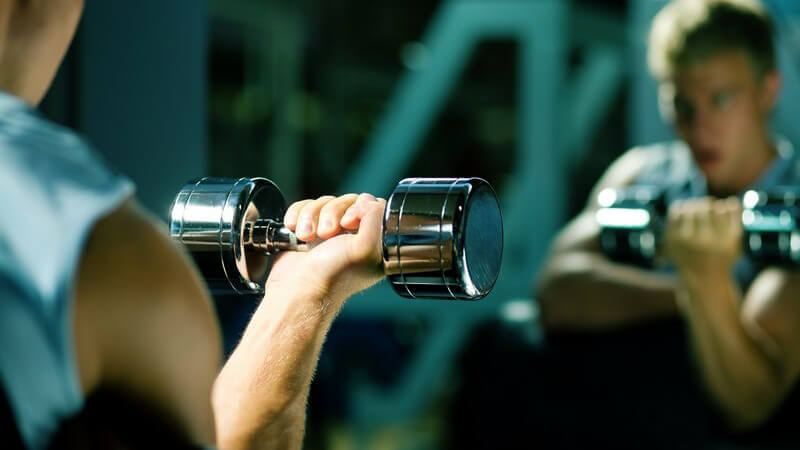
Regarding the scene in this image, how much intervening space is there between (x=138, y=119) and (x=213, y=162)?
2.78m

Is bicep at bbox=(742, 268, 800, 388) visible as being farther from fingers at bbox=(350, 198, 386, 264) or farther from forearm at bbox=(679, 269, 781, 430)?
fingers at bbox=(350, 198, 386, 264)

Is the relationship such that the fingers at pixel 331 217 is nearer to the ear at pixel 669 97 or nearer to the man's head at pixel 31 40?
the man's head at pixel 31 40

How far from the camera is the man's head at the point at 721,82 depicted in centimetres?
145

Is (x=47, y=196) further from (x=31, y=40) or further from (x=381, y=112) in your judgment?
(x=381, y=112)

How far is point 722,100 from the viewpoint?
57.3 inches

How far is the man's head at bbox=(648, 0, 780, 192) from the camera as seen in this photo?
145 cm

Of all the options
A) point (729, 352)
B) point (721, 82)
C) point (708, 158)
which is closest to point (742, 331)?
point (729, 352)

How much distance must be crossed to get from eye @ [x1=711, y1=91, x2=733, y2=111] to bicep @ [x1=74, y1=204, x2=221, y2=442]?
129cm

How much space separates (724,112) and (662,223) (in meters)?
0.35

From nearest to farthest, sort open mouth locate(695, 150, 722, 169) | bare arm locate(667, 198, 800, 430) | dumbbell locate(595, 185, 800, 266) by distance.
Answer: dumbbell locate(595, 185, 800, 266) → bare arm locate(667, 198, 800, 430) → open mouth locate(695, 150, 722, 169)

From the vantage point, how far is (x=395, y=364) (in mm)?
2883

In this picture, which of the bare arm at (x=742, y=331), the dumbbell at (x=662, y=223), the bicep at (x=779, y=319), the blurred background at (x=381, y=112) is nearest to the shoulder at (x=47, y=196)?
the blurred background at (x=381, y=112)

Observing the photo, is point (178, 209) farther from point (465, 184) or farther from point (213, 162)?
point (213, 162)

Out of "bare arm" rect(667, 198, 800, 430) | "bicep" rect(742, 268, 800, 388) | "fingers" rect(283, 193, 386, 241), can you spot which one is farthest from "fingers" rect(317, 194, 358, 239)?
"bicep" rect(742, 268, 800, 388)
